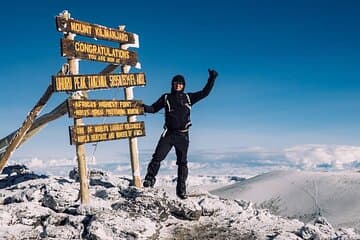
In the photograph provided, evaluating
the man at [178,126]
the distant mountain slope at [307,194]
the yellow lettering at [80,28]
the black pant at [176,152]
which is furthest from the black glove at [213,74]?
the distant mountain slope at [307,194]

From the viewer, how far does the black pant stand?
962cm


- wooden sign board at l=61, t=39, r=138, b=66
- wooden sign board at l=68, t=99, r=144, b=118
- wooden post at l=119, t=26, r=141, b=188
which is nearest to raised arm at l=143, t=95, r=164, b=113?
wooden sign board at l=68, t=99, r=144, b=118

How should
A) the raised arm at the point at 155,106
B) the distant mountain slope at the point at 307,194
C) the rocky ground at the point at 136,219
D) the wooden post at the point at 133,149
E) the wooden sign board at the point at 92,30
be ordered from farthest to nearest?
1. the distant mountain slope at the point at 307,194
2. the wooden post at the point at 133,149
3. the raised arm at the point at 155,106
4. the wooden sign board at the point at 92,30
5. the rocky ground at the point at 136,219

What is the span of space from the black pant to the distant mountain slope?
559cm

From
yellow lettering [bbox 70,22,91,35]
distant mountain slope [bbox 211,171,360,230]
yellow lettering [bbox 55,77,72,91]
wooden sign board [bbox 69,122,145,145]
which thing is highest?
yellow lettering [bbox 70,22,91,35]

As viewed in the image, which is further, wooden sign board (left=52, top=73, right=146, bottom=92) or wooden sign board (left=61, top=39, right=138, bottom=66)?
wooden sign board (left=61, top=39, right=138, bottom=66)

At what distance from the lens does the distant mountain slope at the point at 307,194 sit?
48.7 feet

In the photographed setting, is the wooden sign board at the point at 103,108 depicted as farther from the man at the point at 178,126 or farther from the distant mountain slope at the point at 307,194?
the distant mountain slope at the point at 307,194

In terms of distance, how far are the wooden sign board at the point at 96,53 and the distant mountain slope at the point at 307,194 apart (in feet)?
22.6

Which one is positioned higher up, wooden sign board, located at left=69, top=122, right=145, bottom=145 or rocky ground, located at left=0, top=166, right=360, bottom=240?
wooden sign board, located at left=69, top=122, right=145, bottom=145

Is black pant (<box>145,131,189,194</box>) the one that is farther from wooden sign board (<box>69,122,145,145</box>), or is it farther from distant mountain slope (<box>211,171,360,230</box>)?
distant mountain slope (<box>211,171,360,230</box>)

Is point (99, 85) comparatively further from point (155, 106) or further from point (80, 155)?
point (80, 155)

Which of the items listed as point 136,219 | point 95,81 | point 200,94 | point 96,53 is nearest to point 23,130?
point 95,81

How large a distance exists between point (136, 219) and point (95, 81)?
9.27 feet
